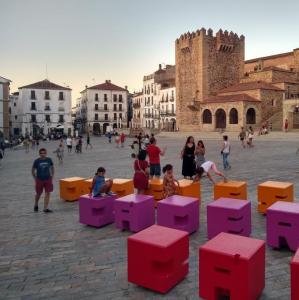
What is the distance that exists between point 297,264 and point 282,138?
32.3 meters

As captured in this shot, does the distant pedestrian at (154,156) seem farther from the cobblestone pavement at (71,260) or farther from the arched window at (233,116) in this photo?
the arched window at (233,116)

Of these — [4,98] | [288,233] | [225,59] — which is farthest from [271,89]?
[288,233]

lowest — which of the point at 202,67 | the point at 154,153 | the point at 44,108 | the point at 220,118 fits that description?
the point at 154,153

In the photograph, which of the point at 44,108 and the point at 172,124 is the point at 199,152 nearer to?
the point at 172,124

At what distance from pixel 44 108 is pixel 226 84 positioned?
37434mm

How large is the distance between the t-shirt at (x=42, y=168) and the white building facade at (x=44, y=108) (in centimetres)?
6381

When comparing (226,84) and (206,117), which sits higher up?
(226,84)

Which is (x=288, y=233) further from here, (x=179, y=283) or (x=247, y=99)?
(x=247, y=99)

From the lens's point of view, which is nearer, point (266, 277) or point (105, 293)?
point (105, 293)

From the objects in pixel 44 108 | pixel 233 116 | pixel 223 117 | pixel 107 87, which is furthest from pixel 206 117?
pixel 107 87

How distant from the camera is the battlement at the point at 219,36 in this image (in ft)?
176

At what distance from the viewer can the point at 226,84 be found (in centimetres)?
5575

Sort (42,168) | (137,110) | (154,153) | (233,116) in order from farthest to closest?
(137,110)
(233,116)
(154,153)
(42,168)

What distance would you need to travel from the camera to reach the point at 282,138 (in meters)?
34.0
